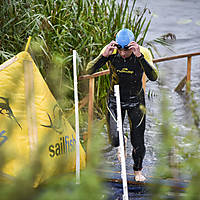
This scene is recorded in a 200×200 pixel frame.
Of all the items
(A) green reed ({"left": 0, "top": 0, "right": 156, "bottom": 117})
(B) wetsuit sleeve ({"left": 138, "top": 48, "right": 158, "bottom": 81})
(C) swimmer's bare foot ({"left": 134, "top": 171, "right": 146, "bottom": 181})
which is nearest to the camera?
(B) wetsuit sleeve ({"left": 138, "top": 48, "right": 158, "bottom": 81})

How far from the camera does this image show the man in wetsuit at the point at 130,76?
9.72ft

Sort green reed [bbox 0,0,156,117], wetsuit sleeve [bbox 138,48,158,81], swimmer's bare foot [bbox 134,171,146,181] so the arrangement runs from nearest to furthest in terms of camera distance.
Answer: wetsuit sleeve [bbox 138,48,158,81] → swimmer's bare foot [bbox 134,171,146,181] → green reed [bbox 0,0,156,117]

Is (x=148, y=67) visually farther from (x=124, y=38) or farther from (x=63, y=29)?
(x=63, y=29)

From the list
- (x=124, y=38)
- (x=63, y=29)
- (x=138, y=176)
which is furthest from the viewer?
(x=63, y=29)

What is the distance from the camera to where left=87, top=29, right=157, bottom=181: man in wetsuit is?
2.96 m

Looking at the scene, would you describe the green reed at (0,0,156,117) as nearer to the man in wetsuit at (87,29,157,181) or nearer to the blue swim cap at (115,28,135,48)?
the man in wetsuit at (87,29,157,181)

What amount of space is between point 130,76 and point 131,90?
126 millimetres

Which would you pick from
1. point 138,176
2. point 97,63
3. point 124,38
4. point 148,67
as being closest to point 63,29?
point 97,63

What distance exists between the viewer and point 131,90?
3102mm

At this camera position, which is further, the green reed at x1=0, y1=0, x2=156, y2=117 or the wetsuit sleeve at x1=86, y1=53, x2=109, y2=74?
the green reed at x1=0, y1=0, x2=156, y2=117

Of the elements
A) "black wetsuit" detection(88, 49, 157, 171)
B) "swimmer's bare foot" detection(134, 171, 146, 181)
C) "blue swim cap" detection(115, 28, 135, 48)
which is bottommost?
"swimmer's bare foot" detection(134, 171, 146, 181)

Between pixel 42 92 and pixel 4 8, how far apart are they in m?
1.98

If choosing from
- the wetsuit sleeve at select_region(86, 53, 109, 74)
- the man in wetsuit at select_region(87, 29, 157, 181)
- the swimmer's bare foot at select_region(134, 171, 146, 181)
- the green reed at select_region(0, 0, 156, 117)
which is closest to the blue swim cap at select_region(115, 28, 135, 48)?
the man in wetsuit at select_region(87, 29, 157, 181)

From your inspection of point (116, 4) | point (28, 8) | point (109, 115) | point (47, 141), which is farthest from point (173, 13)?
point (47, 141)
